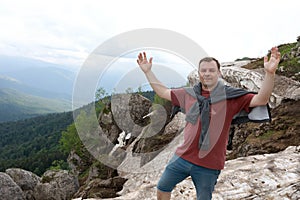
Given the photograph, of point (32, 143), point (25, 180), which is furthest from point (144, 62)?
point (32, 143)

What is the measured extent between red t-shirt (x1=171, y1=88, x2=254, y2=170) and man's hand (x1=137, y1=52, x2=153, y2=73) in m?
1.13

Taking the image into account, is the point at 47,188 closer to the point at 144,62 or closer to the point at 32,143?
the point at 144,62

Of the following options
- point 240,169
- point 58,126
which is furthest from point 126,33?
point 58,126

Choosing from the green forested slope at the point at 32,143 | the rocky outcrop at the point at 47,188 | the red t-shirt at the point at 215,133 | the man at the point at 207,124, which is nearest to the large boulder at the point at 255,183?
the man at the point at 207,124

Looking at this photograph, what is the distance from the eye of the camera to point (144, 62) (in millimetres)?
5367

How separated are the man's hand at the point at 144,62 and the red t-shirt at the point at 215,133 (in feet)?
3.70

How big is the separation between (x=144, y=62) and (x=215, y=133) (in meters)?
1.99

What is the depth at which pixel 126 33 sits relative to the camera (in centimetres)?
551

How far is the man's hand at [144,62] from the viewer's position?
17.5 ft

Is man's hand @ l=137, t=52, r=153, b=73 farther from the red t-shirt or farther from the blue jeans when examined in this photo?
the blue jeans

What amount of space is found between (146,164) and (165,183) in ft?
26.2

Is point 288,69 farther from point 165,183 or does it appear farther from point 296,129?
point 165,183

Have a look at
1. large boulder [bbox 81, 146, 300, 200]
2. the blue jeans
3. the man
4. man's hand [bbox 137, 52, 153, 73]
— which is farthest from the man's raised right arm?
large boulder [bbox 81, 146, 300, 200]

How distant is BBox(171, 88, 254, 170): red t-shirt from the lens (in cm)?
A: 464
